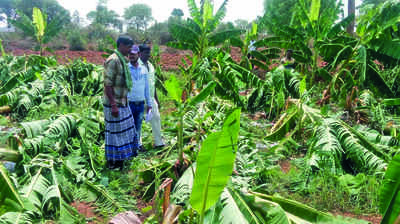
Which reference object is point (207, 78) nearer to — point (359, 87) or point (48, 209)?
point (359, 87)

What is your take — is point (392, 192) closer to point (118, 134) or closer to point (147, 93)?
point (118, 134)

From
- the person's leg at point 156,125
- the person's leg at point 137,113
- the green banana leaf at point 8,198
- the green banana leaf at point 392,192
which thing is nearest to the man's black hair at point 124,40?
the person's leg at point 137,113

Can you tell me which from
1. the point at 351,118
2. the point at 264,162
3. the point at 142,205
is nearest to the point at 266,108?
the point at 351,118

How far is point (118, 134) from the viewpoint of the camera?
3.97m

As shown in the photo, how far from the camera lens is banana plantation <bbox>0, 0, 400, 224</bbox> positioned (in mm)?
2158

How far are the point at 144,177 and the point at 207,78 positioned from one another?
7.95 ft

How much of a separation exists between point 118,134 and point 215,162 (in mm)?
2566

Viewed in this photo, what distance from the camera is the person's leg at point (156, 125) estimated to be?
15.0 ft

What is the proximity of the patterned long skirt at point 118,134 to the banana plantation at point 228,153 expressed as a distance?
20 cm

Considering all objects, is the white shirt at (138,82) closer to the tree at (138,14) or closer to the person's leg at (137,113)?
the person's leg at (137,113)

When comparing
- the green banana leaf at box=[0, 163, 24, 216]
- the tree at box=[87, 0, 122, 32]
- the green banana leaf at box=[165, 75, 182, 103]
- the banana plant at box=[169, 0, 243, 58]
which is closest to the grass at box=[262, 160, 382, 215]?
the green banana leaf at box=[165, 75, 182, 103]

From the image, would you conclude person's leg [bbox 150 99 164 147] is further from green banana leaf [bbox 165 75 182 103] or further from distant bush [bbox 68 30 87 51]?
distant bush [bbox 68 30 87 51]

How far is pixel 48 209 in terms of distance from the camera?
2.78 metres

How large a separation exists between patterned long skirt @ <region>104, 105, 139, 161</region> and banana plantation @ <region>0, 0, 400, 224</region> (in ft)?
0.67
